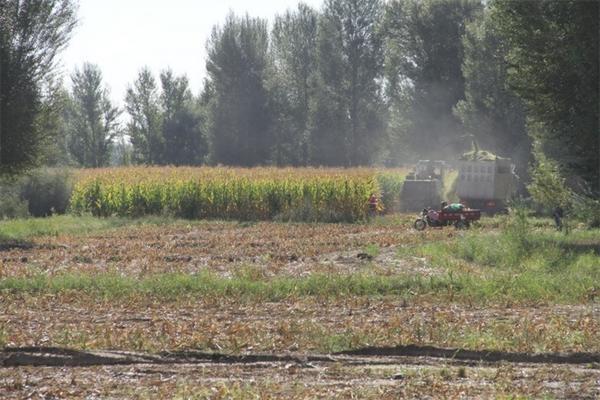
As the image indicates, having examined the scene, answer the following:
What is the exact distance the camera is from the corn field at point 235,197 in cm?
3741

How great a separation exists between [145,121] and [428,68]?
28908mm

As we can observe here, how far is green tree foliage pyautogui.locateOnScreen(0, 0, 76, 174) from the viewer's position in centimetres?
3044

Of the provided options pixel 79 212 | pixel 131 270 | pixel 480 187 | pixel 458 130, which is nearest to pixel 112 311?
pixel 131 270

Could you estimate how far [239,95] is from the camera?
76000 millimetres

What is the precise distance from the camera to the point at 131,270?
20375 mm

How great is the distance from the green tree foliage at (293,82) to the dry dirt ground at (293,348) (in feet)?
198

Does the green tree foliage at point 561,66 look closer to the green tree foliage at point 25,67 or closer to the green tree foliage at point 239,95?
the green tree foliage at point 25,67

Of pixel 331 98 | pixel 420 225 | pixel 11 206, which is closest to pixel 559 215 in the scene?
pixel 420 225

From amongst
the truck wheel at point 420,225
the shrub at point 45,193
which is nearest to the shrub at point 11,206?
the shrub at point 45,193

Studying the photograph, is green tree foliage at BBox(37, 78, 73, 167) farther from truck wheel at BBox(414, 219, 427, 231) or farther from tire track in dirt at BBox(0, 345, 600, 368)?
tire track in dirt at BBox(0, 345, 600, 368)

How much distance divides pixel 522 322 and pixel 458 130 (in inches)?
2362

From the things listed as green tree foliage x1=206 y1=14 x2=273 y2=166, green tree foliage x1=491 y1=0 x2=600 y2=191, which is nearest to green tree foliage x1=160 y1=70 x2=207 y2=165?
green tree foliage x1=206 y1=14 x2=273 y2=166

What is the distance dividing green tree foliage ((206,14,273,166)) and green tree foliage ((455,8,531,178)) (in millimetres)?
18863

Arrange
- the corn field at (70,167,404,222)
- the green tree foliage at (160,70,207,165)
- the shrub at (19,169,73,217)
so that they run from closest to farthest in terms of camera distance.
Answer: the corn field at (70,167,404,222)
the shrub at (19,169,73,217)
the green tree foliage at (160,70,207,165)
